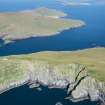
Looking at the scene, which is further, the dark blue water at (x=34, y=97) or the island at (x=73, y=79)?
the island at (x=73, y=79)

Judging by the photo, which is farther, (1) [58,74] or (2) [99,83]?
(1) [58,74]

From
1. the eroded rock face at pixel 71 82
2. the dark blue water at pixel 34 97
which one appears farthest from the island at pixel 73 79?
the dark blue water at pixel 34 97

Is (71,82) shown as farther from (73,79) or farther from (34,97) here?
(34,97)

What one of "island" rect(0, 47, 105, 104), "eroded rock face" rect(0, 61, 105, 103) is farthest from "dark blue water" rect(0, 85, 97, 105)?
"eroded rock face" rect(0, 61, 105, 103)

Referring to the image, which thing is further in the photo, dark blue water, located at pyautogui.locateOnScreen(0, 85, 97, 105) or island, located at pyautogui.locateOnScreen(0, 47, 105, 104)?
island, located at pyautogui.locateOnScreen(0, 47, 105, 104)

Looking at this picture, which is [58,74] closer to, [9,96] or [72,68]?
[72,68]

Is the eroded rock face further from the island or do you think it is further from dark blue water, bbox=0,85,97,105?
dark blue water, bbox=0,85,97,105

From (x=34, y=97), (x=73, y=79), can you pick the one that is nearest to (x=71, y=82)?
(x=73, y=79)

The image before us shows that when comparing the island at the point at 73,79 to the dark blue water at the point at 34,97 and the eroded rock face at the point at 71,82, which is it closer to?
the eroded rock face at the point at 71,82

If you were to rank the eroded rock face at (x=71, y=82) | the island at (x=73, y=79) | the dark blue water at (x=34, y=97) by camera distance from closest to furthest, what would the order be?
the dark blue water at (x=34, y=97)
the eroded rock face at (x=71, y=82)
the island at (x=73, y=79)

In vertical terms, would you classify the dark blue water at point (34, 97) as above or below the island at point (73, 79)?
below

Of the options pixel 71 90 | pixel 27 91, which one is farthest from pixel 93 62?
pixel 27 91
